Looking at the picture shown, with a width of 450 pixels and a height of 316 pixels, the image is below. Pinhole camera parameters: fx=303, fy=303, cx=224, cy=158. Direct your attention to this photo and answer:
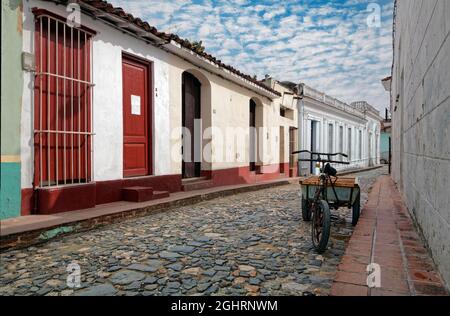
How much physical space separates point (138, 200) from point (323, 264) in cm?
398

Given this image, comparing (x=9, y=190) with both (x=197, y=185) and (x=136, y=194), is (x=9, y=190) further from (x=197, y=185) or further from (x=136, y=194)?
(x=197, y=185)

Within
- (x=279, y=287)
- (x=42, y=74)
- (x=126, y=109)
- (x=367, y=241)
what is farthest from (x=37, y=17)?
(x=367, y=241)

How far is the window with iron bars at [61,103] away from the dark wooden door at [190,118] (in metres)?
3.63

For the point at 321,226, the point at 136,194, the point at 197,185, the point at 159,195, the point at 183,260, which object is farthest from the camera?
the point at 197,185

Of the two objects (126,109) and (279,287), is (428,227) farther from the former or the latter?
(126,109)

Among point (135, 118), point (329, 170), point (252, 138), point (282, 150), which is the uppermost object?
point (135, 118)

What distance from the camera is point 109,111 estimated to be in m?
5.86

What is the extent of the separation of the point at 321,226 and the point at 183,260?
5.31 feet

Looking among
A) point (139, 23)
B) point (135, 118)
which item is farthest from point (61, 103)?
point (139, 23)

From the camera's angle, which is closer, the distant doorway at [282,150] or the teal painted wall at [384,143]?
the distant doorway at [282,150]

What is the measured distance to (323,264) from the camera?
312cm

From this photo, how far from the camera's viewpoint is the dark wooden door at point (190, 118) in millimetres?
Result: 8891

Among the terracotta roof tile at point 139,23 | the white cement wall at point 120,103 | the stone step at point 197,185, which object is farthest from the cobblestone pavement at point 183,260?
the terracotta roof tile at point 139,23

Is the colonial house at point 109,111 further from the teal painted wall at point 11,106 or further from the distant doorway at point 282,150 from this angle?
Result: the distant doorway at point 282,150
